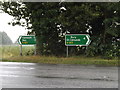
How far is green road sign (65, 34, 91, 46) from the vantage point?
66.0 ft

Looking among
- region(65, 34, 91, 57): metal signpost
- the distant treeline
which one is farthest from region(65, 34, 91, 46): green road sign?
the distant treeline

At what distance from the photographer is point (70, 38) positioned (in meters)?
20.2

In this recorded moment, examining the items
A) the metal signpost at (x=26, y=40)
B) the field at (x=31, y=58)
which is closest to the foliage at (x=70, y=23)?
the metal signpost at (x=26, y=40)

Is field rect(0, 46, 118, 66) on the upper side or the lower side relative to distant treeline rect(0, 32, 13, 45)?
lower

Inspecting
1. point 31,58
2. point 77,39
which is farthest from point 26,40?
point 77,39

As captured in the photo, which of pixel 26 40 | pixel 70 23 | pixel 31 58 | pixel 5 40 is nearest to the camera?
pixel 31 58

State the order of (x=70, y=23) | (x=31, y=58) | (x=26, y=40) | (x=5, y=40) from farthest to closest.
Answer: (x=5, y=40), (x=26, y=40), (x=70, y=23), (x=31, y=58)

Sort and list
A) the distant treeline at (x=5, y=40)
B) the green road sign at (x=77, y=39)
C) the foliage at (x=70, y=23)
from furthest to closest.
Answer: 1. the distant treeline at (x=5, y=40)
2. the green road sign at (x=77, y=39)
3. the foliage at (x=70, y=23)

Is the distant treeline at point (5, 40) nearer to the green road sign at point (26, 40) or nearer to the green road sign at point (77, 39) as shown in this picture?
the green road sign at point (26, 40)

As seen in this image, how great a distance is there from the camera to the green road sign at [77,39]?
66.0ft

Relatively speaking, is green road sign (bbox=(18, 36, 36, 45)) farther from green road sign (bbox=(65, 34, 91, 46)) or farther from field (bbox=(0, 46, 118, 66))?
green road sign (bbox=(65, 34, 91, 46))

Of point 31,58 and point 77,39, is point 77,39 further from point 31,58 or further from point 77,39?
point 31,58

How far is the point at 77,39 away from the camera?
20219mm

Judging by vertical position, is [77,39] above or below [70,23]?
below
